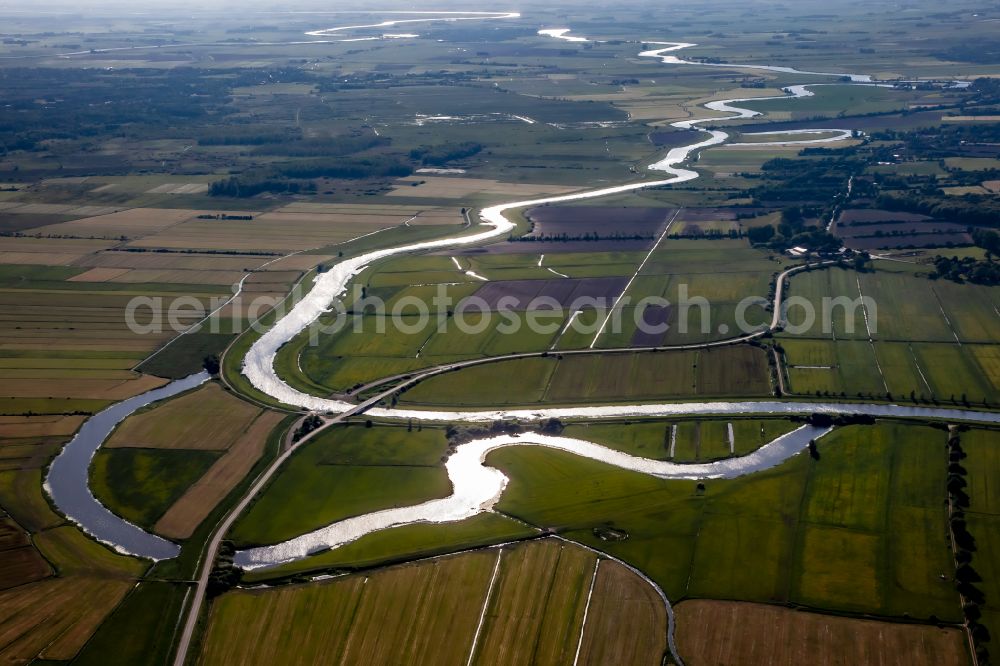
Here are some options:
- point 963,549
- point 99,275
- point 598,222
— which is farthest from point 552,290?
point 963,549

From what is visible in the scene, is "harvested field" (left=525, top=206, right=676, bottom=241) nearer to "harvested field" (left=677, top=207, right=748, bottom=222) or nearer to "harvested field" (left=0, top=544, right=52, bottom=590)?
"harvested field" (left=677, top=207, right=748, bottom=222)

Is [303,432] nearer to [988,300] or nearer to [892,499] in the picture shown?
[892,499]

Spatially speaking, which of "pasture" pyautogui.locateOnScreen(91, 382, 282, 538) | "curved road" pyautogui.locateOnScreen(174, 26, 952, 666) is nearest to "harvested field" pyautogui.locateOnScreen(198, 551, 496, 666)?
"curved road" pyautogui.locateOnScreen(174, 26, 952, 666)

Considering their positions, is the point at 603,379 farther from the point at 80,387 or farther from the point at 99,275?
the point at 99,275

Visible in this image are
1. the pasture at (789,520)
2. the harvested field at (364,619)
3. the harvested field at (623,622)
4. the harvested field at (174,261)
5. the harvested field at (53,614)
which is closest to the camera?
the harvested field at (623,622)

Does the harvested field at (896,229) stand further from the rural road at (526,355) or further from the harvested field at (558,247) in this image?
the rural road at (526,355)

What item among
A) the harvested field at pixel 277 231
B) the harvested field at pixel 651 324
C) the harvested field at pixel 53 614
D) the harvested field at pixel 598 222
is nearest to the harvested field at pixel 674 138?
the harvested field at pixel 598 222
